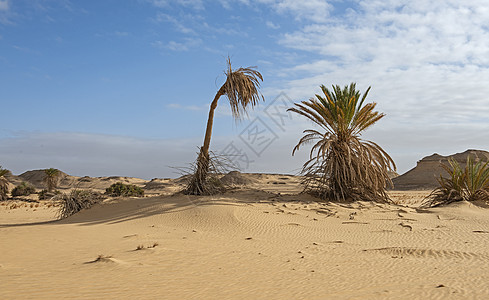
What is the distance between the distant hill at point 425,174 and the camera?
128 feet

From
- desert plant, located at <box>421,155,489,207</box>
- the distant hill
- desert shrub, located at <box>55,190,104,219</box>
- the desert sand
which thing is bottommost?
the desert sand

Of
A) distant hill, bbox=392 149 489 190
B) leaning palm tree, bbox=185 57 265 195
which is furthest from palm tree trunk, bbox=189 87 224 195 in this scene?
distant hill, bbox=392 149 489 190

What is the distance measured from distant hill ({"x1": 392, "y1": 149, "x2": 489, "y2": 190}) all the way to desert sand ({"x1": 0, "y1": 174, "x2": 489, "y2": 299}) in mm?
27840

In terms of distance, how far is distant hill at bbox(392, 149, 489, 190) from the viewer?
39062 millimetres

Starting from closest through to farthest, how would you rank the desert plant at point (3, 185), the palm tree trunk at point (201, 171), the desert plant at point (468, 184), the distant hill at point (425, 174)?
→ the palm tree trunk at point (201, 171) → the desert plant at point (468, 184) → the desert plant at point (3, 185) → the distant hill at point (425, 174)

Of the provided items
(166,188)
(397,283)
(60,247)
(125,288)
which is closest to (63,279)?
(125,288)

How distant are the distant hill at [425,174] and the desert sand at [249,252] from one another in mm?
27840

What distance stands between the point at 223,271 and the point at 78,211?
8512 millimetres

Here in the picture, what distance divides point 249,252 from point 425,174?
38.6 metres

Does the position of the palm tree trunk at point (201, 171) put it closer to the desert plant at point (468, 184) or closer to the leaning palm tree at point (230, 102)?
the leaning palm tree at point (230, 102)

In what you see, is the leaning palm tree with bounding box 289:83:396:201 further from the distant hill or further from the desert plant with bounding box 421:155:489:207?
the distant hill

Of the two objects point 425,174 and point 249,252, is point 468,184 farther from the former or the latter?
point 425,174

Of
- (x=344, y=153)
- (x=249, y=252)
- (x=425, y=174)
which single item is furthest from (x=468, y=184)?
(x=425, y=174)

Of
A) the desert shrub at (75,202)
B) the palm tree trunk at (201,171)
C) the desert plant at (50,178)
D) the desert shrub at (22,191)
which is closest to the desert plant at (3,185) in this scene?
the desert shrub at (22,191)
